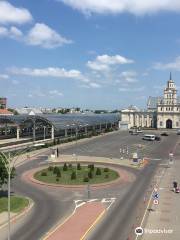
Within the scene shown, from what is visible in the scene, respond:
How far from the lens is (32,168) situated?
62.2m

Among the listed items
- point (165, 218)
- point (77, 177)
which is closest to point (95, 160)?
point (77, 177)

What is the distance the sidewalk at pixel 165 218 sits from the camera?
1201 inches

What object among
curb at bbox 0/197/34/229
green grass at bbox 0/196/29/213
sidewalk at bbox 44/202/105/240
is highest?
green grass at bbox 0/196/29/213

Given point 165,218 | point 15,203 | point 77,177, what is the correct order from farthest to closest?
point 77,177, point 15,203, point 165,218

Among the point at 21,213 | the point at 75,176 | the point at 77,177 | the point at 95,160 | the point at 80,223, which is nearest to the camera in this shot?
the point at 80,223

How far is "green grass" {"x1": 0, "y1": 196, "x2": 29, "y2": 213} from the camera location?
1443 inches

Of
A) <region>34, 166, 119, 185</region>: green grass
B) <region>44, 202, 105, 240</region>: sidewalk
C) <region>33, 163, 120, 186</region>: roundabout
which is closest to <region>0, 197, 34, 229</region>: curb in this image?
<region>44, 202, 105, 240</region>: sidewalk

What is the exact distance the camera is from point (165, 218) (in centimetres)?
3488

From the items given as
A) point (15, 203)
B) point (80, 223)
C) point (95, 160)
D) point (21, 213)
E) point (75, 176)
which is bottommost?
point (80, 223)

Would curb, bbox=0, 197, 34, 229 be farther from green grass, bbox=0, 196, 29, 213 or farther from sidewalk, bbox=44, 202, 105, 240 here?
sidewalk, bbox=44, 202, 105, 240

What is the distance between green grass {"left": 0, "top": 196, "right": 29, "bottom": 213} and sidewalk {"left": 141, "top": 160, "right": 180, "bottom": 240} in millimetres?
12453

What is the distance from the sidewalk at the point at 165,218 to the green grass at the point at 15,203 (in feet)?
40.9

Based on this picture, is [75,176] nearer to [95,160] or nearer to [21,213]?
Result: [21,213]

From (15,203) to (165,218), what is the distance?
15.1 meters
